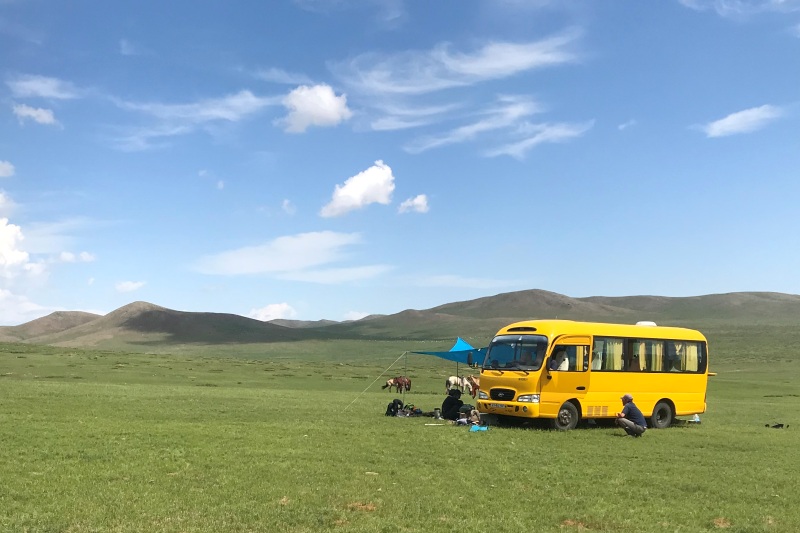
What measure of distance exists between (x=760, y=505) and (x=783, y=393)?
42.1m

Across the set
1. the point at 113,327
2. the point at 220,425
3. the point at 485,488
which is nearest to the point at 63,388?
the point at 220,425

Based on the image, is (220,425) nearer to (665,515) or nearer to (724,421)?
(665,515)

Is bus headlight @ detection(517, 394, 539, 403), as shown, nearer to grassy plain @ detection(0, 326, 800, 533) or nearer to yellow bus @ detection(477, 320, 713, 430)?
yellow bus @ detection(477, 320, 713, 430)

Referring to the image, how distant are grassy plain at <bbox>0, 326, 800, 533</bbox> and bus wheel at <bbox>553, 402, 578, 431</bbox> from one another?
405 mm

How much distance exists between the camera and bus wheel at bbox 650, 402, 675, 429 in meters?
24.0

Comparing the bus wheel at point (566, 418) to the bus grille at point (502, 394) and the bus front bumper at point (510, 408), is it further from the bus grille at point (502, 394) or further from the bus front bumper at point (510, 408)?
the bus grille at point (502, 394)

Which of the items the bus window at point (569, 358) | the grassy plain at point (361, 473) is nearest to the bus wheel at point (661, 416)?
the grassy plain at point (361, 473)

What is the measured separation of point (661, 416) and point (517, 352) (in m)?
6.55

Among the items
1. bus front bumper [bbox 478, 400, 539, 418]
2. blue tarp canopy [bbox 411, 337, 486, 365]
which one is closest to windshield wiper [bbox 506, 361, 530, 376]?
bus front bumper [bbox 478, 400, 539, 418]

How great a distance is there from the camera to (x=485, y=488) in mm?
12625

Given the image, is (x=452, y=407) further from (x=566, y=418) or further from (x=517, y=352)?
(x=566, y=418)

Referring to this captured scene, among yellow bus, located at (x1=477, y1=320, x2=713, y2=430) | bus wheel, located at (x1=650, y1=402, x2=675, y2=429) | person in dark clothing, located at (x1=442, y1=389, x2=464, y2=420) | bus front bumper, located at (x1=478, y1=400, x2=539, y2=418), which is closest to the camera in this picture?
bus front bumper, located at (x1=478, y1=400, x2=539, y2=418)

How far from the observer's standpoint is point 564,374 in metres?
21.8

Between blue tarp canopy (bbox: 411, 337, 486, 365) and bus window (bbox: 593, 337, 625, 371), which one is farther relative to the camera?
blue tarp canopy (bbox: 411, 337, 486, 365)
